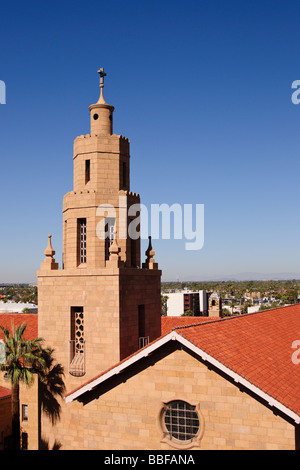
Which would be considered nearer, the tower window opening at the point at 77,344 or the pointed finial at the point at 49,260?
the tower window opening at the point at 77,344

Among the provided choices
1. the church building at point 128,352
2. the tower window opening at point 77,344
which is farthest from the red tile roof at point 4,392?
the tower window opening at point 77,344

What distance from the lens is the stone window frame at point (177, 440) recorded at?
15680 millimetres

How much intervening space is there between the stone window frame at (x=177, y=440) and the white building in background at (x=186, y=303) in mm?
114290

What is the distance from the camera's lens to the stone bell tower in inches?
858

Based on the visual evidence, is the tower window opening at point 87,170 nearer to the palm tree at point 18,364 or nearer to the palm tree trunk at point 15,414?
the palm tree at point 18,364

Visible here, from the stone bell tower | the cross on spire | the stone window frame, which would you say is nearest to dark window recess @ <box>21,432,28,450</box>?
the stone bell tower

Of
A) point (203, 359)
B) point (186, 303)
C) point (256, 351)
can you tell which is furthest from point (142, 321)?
point (186, 303)

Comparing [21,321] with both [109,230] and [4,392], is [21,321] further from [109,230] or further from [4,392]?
[109,230]

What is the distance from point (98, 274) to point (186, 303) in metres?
117

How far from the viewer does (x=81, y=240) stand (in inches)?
929

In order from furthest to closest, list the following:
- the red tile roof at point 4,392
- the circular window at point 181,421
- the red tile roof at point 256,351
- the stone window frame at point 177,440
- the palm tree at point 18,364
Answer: the red tile roof at point 4,392 < the palm tree at point 18,364 < the circular window at point 181,421 < the stone window frame at point 177,440 < the red tile roof at point 256,351

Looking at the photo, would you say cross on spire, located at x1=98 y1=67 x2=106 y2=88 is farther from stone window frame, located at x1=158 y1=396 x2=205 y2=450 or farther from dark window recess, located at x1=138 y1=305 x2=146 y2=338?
stone window frame, located at x1=158 y1=396 x2=205 y2=450
